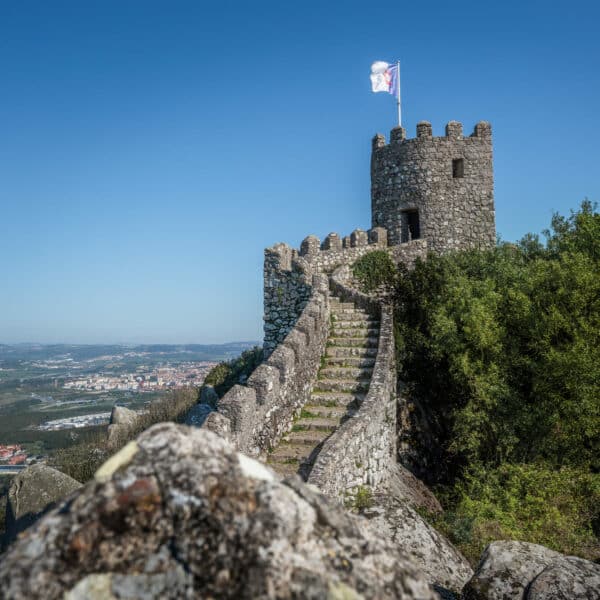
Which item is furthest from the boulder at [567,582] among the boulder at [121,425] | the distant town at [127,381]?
the distant town at [127,381]

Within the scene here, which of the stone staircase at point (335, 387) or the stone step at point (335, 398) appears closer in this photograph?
the stone staircase at point (335, 387)

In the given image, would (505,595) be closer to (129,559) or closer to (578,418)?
(129,559)

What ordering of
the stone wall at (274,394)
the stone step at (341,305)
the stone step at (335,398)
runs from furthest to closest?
the stone step at (341,305) < the stone step at (335,398) < the stone wall at (274,394)

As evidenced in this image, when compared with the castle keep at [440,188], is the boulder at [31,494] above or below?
below

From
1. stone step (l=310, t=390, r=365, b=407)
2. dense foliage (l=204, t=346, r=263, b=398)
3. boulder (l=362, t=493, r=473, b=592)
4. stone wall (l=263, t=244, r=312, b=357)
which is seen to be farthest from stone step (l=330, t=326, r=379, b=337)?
dense foliage (l=204, t=346, r=263, b=398)

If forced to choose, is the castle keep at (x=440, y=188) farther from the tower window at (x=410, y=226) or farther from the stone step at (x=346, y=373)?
the stone step at (x=346, y=373)

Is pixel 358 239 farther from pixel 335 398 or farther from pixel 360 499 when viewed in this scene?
pixel 360 499

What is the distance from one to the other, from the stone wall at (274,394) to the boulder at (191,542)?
Answer: 6316 millimetres

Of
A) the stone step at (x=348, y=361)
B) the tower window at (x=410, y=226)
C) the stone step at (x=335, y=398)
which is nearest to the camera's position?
the stone step at (x=335, y=398)

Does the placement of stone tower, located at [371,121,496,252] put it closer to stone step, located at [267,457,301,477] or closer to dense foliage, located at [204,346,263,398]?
dense foliage, located at [204,346,263,398]

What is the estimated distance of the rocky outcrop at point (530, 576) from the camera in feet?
16.6

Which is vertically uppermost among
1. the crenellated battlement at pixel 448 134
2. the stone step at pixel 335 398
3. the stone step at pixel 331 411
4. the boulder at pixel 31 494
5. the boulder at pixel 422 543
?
the crenellated battlement at pixel 448 134

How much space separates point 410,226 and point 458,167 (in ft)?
10.6

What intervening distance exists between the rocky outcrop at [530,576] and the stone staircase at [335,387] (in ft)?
9.97
